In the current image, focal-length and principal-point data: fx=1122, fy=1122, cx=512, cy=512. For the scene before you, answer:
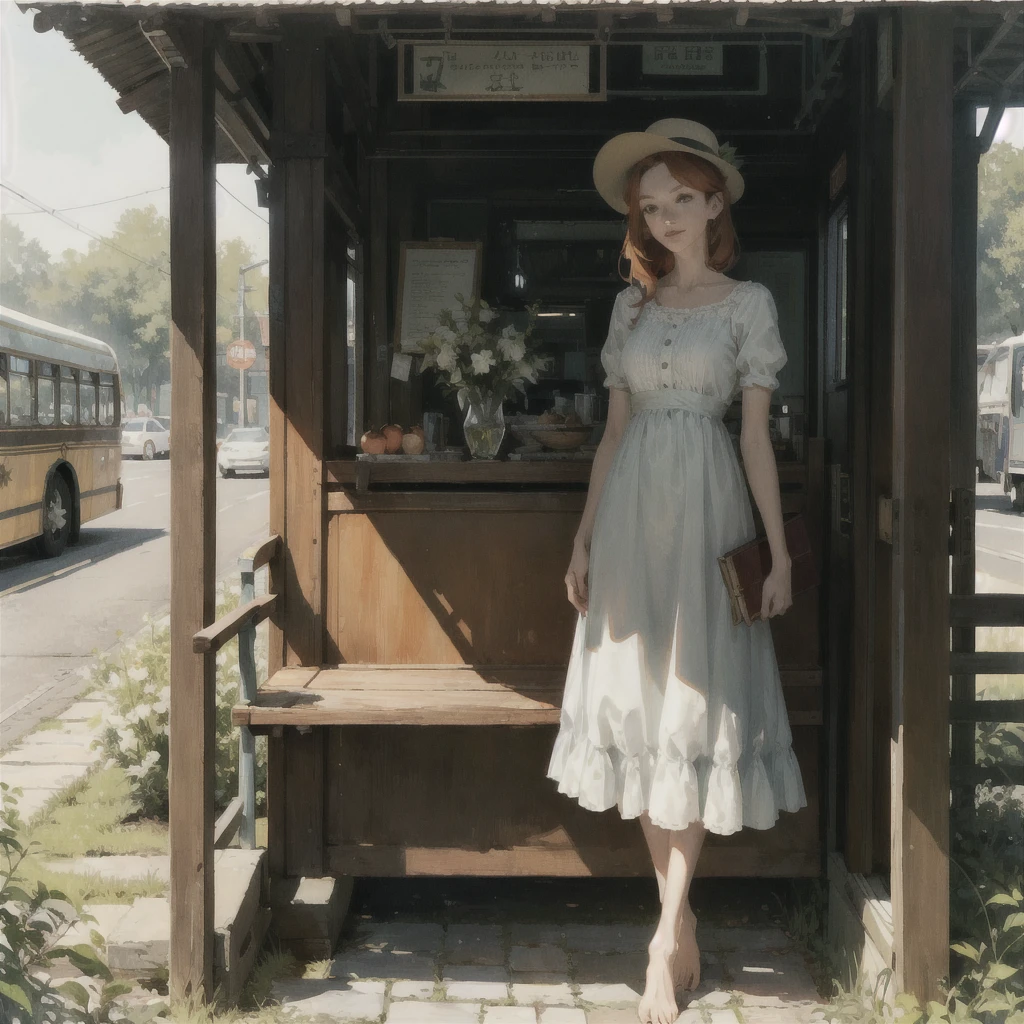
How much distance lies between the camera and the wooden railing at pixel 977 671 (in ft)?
→ 11.5

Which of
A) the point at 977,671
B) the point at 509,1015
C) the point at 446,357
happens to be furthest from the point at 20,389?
the point at 977,671

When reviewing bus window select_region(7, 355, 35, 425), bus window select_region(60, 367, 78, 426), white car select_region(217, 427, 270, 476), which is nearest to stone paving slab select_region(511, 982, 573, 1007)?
bus window select_region(7, 355, 35, 425)

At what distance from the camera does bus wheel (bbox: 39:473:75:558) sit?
569 inches

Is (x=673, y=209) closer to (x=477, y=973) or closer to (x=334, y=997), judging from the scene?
(x=477, y=973)

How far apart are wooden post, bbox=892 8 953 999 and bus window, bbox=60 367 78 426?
43.6 ft

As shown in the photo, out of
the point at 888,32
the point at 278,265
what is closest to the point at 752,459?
the point at 888,32

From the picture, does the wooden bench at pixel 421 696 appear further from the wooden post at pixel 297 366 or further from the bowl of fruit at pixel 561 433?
the bowl of fruit at pixel 561 433

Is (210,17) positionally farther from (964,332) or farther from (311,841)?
(964,332)

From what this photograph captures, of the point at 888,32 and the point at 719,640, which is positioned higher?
the point at 888,32

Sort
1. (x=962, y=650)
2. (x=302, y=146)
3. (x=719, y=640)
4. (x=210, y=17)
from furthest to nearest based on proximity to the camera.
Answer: (x=962, y=650), (x=302, y=146), (x=719, y=640), (x=210, y=17)

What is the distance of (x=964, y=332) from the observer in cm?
442

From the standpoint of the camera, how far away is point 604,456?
357 cm

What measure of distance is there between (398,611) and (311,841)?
89 cm

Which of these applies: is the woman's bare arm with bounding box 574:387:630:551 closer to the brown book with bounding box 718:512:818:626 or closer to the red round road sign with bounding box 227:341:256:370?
the brown book with bounding box 718:512:818:626
